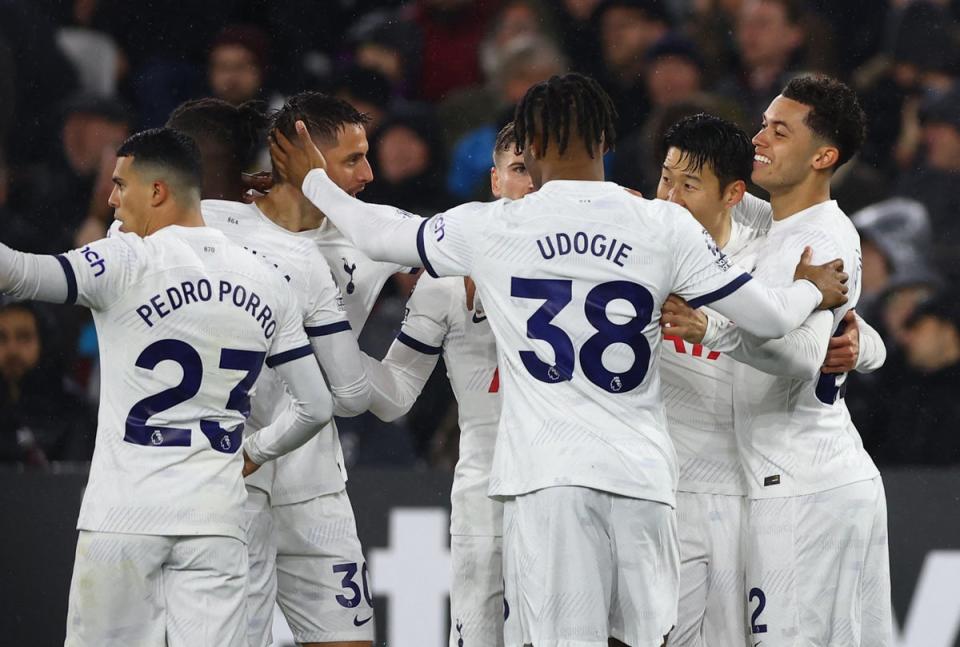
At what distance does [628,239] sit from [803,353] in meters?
0.62

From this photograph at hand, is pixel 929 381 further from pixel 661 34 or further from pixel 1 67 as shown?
pixel 1 67

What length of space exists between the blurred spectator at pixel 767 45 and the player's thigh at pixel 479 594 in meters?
4.20

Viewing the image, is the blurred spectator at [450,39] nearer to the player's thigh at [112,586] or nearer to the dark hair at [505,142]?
the dark hair at [505,142]

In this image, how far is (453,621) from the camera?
446 cm

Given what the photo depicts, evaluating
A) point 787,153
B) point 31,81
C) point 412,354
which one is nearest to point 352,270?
point 412,354

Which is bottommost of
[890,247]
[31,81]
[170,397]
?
[170,397]

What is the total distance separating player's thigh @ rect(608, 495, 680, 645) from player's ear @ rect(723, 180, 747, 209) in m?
1.11

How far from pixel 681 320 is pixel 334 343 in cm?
110

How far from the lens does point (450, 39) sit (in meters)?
8.22

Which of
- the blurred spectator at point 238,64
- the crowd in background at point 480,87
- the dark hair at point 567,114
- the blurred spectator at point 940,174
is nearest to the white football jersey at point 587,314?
the dark hair at point 567,114

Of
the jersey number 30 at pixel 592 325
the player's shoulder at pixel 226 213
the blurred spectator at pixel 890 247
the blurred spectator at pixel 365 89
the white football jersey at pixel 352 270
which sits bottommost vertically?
the jersey number 30 at pixel 592 325

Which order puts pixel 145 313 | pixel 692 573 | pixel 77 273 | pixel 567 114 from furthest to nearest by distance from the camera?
1. pixel 692 573
2. pixel 567 114
3. pixel 145 313
4. pixel 77 273

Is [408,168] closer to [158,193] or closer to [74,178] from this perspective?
[74,178]

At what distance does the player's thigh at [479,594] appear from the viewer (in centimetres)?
439
